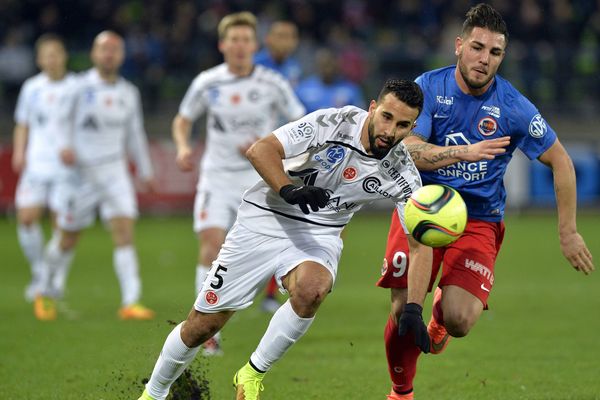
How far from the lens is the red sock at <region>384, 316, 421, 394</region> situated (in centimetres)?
693

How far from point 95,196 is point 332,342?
12.3ft

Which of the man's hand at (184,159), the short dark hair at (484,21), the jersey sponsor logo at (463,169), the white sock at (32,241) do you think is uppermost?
the short dark hair at (484,21)

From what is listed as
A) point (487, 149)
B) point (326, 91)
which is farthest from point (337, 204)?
point (326, 91)

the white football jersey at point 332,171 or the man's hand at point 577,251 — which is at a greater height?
the white football jersey at point 332,171

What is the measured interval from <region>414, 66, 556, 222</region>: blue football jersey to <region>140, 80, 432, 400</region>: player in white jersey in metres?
0.63

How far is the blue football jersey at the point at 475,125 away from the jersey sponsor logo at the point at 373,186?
585 mm

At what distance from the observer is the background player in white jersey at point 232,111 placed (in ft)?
32.7

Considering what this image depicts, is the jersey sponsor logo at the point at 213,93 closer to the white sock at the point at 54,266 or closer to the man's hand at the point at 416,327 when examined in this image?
the white sock at the point at 54,266

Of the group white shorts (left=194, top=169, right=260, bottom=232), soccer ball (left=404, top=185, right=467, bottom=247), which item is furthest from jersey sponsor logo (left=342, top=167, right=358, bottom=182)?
white shorts (left=194, top=169, right=260, bottom=232)

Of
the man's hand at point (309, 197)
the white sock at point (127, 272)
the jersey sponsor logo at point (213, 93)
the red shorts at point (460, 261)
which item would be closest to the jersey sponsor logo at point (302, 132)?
the man's hand at point (309, 197)

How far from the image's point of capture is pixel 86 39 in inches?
1014

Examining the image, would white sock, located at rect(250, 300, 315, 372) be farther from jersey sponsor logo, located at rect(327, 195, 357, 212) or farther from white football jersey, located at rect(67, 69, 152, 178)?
white football jersey, located at rect(67, 69, 152, 178)

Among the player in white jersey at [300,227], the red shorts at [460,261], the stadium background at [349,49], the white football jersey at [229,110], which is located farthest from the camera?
the stadium background at [349,49]

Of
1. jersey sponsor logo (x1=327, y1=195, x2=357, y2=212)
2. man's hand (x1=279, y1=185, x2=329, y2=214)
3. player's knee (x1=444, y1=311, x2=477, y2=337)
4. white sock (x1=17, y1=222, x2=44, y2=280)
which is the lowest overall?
white sock (x1=17, y1=222, x2=44, y2=280)
